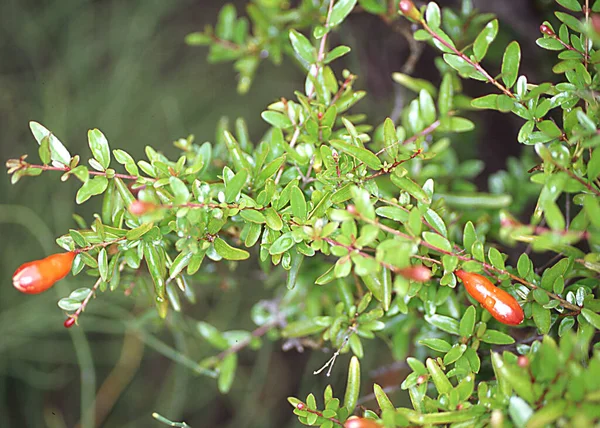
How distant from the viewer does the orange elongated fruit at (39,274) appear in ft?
1.84

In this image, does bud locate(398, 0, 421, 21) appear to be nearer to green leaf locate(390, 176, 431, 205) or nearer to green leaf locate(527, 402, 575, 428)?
green leaf locate(390, 176, 431, 205)

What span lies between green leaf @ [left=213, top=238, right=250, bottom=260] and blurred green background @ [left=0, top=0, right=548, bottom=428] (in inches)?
31.5

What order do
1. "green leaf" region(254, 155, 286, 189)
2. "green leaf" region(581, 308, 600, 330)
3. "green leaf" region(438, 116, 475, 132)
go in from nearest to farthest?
"green leaf" region(581, 308, 600, 330) < "green leaf" region(254, 155, 286, 189) < "green leaf" region(438, 116, 475, 132)

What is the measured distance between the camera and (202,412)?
1.58 m

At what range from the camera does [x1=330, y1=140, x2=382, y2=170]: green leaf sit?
595 millimetres

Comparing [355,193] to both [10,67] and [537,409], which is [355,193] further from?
[10,67]

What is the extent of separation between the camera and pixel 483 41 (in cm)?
64

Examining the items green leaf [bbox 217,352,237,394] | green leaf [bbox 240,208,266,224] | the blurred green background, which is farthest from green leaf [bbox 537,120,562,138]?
the blurred green background

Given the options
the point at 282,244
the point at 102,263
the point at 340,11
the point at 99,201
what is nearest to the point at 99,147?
the point at 102,263

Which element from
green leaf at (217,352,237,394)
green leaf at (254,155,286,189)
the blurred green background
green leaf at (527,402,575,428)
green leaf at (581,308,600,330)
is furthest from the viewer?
the blurred green background

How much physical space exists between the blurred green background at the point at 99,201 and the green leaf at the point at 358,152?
765 mm

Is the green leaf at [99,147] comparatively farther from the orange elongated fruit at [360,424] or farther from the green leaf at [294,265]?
the orange elongated fruit at [360,424]

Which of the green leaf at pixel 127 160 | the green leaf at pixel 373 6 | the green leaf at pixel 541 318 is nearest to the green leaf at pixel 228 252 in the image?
the green leaf at pixel 127 160

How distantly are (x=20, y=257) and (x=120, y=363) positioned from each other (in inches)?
19.1
